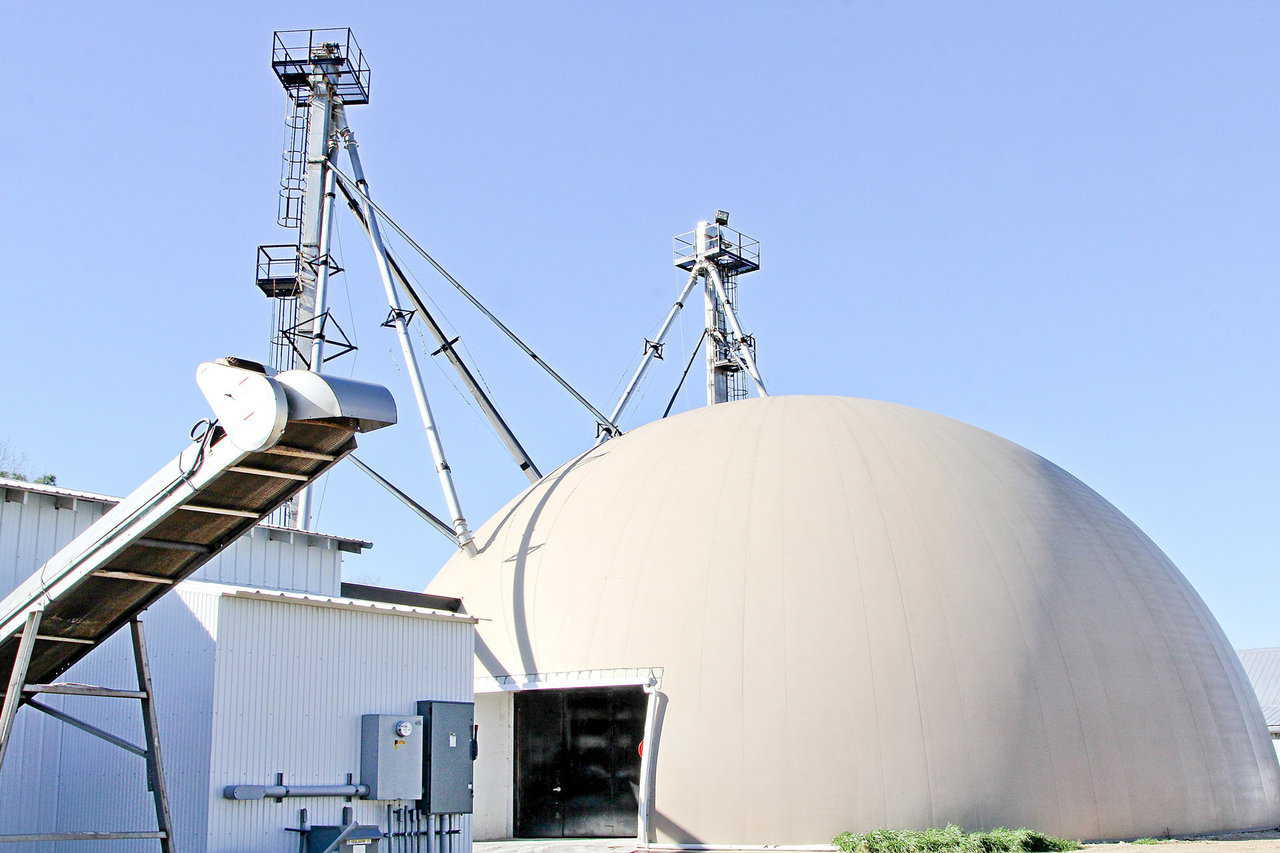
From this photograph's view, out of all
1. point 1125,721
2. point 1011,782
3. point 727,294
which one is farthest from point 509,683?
point 727,294

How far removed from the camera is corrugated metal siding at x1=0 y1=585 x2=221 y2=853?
16609 mm

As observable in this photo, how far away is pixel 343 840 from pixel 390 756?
1482 millimetres

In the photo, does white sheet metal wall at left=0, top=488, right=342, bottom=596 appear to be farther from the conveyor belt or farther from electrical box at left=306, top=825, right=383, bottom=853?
electrical box at left=306, top=825, right=383, bottom=853

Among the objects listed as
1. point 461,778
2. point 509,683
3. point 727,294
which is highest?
point 727,294

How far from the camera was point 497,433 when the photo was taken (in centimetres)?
3138

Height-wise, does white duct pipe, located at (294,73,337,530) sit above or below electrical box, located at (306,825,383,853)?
above

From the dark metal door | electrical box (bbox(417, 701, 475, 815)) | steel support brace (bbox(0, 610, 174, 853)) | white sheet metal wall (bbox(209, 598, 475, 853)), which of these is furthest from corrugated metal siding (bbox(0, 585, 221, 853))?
the dark metal door

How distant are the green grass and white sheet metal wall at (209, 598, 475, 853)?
602 cm

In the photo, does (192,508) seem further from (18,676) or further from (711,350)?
(711,350)

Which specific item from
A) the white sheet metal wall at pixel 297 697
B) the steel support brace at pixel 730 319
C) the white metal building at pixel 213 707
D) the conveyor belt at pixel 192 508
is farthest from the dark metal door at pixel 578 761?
the steel support brace at pixel 730 319

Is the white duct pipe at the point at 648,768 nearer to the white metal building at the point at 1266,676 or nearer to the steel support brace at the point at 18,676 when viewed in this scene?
the steel support brace at the point at 18,676

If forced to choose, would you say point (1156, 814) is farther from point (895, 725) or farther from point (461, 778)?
point (461, 778)

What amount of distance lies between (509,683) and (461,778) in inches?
176

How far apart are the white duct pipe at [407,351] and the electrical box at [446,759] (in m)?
8.20
